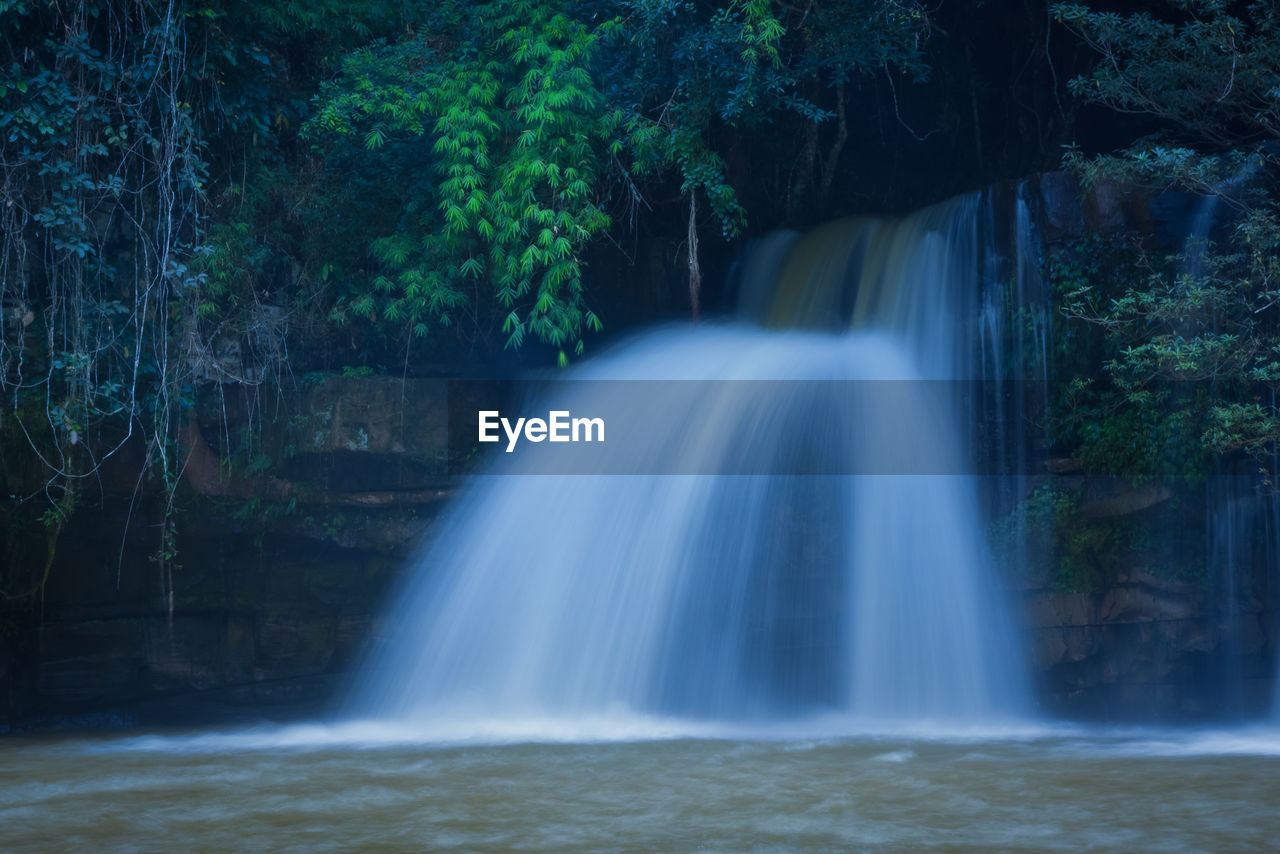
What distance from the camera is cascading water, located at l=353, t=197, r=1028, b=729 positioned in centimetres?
805

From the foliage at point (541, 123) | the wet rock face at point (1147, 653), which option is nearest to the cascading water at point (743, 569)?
the wet rock face at point (1147, 653)

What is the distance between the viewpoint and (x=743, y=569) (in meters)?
8.30

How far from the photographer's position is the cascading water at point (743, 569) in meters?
8.05

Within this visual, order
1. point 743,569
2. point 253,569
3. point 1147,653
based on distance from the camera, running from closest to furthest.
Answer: point 1147,653 → point 743,569 → point 253,569

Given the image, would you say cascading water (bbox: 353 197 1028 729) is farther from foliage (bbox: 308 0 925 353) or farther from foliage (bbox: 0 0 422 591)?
foliage (bbox: 0 0 422 591)

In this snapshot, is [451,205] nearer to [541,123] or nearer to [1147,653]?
[541,123]

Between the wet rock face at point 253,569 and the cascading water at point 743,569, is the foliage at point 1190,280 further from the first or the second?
the wet rock face at point 253,569

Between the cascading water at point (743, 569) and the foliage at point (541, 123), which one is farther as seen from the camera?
the foliage at point (541, 123)

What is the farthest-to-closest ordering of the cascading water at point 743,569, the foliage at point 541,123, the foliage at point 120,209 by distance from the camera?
the foliage at point 541,123 → the cascading water at point 743,569 → the foliage at point 120,209

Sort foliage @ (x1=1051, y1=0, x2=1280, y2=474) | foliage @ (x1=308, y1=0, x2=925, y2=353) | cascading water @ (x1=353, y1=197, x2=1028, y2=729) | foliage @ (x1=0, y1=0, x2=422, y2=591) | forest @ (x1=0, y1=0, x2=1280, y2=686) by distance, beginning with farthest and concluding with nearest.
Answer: foliage @ (x1=308, y1=0, x2=925, y2=353), cascading water @ (x1=353, y1=197, x2=1028, y2=729), foliage @ (x1=0, y1=0, x2=422, y2=591), forest @ (x1=0, y1=0, x2=1280, y2=686), foliage @ (x1=1051, y1=0, x2=1280, y2=474)

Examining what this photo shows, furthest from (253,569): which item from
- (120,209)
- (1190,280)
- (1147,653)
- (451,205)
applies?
(1190,280)

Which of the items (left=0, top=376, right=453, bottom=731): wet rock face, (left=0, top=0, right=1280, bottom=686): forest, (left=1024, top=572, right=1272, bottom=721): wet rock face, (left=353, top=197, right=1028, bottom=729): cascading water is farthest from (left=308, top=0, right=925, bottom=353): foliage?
(left=1024, top=572, right=1272, bottom=721): wet rock face

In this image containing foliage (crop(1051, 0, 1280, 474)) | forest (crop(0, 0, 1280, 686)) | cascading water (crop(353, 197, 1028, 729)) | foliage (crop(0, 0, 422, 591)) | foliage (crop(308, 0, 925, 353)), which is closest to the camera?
foliage (crop(1051, 0, 1280, 474))

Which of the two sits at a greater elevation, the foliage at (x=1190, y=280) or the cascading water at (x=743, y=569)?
the foliage at (x=1190, y=280)
